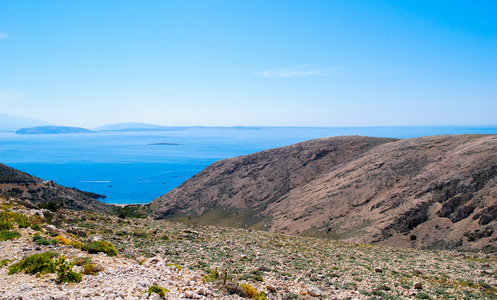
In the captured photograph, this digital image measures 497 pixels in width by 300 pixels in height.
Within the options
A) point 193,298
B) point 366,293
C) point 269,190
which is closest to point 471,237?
point 366,293

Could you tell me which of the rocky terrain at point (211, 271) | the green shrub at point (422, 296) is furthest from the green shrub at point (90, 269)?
the green shrub at point (422, 296)

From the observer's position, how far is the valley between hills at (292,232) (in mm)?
9641

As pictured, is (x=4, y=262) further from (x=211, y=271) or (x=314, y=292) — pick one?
(x=314, y=292)

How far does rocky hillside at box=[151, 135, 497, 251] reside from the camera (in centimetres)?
3228

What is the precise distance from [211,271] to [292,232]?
34843 millimetres

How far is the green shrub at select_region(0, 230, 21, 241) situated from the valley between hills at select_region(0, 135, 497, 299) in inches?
2.9

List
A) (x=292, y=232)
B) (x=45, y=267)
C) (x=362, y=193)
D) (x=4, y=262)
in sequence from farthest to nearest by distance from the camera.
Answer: (x=362, y=193) → (x=292, y=232) → (x=4, y=262) → (x=45, y=267)

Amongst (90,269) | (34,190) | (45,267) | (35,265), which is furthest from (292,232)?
→ (35,265)

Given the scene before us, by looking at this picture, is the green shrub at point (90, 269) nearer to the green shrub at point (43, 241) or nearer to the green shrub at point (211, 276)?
the green shrub at point (211, 276)

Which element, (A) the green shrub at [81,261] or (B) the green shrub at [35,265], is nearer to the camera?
(B) the green shrub at [35,265]

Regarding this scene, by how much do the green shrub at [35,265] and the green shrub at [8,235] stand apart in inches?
153

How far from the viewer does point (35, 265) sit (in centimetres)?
889

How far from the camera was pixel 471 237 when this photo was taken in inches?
1117

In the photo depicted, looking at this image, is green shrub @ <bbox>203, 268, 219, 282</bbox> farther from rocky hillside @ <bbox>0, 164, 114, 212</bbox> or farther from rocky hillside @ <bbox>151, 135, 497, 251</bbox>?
rocky hillside @ <bbox>0, 164, 114, 212</bbox>
